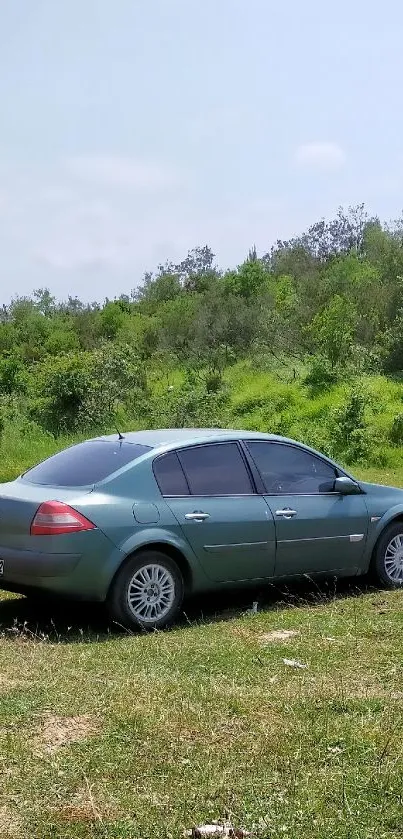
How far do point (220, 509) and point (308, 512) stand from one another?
2.89ft

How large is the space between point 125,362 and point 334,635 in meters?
24.3

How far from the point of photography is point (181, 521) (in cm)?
639

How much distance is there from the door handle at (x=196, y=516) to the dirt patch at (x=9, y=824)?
133 inches

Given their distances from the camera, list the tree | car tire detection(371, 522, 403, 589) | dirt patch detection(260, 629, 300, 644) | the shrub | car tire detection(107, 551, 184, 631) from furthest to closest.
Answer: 1. the tree
2. the shrub
3. car tire detection(371, 522, 403, 589)
4. car tire detection(107, 551, 184, 631)
5. dirt patch detection(260, 629, 300, 644)

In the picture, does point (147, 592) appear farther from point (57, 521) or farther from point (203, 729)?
point (203, 729)

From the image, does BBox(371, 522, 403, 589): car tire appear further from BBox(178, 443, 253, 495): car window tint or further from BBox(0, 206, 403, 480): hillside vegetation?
BBox(0, 206, 403, 480): hillside vegetation

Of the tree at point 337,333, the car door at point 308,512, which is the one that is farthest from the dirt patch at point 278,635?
the tree at point 337,333

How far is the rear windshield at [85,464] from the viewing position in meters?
6.46

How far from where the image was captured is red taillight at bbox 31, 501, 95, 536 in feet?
19.5

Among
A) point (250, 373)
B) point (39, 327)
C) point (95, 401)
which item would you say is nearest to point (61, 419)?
point (95, 401)

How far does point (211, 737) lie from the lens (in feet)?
12.6

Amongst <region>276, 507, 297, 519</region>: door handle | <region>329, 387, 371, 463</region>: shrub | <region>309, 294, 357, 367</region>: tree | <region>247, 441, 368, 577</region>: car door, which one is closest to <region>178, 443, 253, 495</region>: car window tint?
<region>247, 441, 368, 577</region>: car door

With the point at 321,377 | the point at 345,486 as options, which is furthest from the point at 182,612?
the point at 321,377

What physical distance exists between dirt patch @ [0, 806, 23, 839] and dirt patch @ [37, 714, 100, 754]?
0.54 metres
